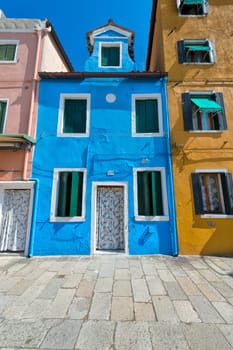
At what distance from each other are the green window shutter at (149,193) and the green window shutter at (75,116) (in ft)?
10.2

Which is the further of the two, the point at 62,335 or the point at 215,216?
the point at 215,216

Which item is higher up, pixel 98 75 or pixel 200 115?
pixel 98 75

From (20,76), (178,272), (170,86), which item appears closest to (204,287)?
(178,272)

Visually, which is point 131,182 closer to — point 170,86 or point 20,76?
point 170,86

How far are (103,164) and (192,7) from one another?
924cm

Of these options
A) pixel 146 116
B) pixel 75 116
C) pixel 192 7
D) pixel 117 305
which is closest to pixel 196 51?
pixel 192 7

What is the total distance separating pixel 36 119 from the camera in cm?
712

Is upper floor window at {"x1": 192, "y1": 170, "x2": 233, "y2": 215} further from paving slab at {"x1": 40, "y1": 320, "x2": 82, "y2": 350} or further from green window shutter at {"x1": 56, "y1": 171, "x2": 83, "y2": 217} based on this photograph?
paving slab at {"x1": 40, "y1": 320, "x2": 82, "y2": 350}

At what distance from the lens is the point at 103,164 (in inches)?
269

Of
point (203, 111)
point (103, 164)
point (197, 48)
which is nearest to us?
point (103, 164)

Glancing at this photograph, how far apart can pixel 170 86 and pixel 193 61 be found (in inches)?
80.8

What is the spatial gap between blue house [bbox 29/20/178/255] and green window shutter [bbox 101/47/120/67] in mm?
297

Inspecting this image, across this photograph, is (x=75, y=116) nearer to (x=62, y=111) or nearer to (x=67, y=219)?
(x=62, y=111)

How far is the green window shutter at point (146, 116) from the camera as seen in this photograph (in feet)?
23.6
